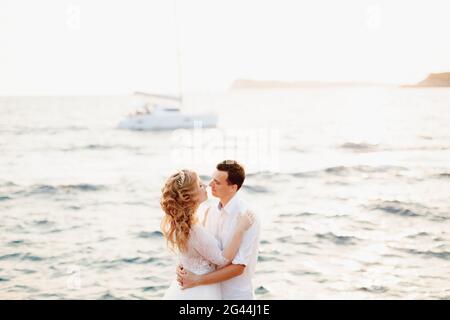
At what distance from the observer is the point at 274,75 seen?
47.6m

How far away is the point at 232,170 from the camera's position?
2.19 metres

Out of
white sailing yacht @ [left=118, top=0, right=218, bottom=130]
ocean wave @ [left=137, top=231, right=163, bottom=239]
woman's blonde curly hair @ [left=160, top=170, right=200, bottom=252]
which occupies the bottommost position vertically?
ocean wave @ [left=137, top=231, right=163, bottom=239]

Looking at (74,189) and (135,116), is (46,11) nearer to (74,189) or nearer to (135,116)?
(135,116)

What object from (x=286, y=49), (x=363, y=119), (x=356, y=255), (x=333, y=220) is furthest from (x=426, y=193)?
(x=286, y=49)

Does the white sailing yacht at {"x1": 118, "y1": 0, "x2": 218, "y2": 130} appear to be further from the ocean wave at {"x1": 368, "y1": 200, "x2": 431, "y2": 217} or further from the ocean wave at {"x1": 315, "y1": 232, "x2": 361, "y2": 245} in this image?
the ocean wave at {"x1": 315, "y1": 232, "x2": 361, "y2": 245}

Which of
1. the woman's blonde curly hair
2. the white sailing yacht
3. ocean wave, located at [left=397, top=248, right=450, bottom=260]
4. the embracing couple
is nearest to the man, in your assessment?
the embracing couple

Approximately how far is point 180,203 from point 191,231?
125 millimetres

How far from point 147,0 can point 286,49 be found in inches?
696

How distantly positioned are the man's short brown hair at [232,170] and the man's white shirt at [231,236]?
0.07m

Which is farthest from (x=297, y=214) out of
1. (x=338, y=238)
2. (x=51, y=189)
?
(x=51, y=189)

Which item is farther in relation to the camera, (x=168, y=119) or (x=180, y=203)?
(x=168, y=119)

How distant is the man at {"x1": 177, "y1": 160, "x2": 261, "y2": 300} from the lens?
2203 mm

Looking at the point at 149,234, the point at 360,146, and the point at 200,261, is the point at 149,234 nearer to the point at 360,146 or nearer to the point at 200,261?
the point at 200,261

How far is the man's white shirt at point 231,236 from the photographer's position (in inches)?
87.0
